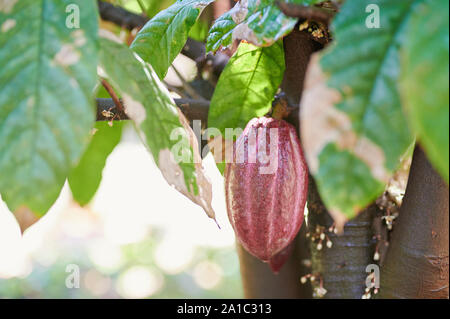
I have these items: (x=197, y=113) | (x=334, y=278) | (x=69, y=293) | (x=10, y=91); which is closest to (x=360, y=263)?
(x=334, y=278)

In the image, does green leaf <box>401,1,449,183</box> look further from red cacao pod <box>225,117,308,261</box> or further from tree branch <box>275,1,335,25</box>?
red cacao pod <box>225,117,308,261</box>

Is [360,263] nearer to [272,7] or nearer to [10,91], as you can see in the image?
[272,7]

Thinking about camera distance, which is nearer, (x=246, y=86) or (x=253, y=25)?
(x=253, y=25)

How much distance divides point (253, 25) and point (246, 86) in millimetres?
181

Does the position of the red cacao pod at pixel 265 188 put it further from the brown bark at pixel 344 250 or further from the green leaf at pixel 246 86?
the brown bark at pixel 344 250

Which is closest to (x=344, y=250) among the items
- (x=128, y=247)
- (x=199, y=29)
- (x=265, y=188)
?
(x=265, y=188)

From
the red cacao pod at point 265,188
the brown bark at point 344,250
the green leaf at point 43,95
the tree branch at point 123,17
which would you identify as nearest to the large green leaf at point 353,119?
the green leaf at point 43,95

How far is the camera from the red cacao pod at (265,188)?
53cm

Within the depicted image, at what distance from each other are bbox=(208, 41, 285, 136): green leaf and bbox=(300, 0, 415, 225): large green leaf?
1.06ft

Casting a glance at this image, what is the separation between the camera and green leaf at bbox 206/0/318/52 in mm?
371

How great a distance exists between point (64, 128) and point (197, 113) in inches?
16.9

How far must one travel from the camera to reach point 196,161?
1.38 ft

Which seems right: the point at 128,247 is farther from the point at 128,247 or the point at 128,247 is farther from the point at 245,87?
the point at 245,87

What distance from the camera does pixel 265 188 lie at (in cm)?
53
